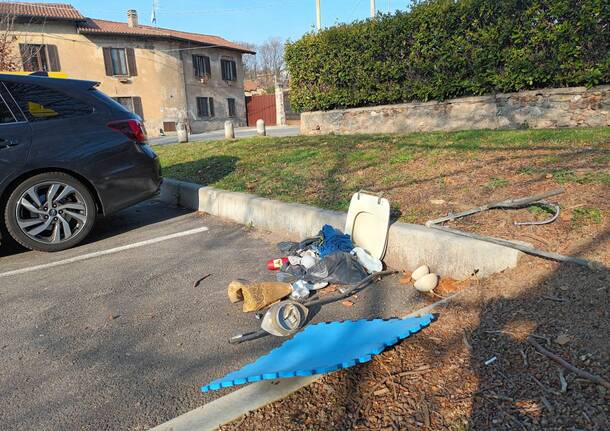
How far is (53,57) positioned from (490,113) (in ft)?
100

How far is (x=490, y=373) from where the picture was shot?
191cm

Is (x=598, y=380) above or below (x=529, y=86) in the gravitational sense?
below

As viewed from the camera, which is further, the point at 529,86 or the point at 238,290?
the point at 529,86

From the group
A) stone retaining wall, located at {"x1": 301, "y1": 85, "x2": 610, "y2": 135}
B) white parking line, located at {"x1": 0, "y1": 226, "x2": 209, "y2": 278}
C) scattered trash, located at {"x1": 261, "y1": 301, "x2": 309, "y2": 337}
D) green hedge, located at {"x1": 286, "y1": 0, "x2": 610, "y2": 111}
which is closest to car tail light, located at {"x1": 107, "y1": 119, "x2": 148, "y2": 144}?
white parking line, located at {"x1": 0, "y1": 226, "x2": 209, "y2": 278}

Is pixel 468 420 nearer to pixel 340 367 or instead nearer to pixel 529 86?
pixel 340 367

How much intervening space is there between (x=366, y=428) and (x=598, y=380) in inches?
36.0

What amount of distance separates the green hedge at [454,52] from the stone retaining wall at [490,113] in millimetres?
202

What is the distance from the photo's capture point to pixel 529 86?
Answer: 338 inches

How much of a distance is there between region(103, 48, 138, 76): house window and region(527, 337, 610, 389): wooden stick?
35440 millimetres

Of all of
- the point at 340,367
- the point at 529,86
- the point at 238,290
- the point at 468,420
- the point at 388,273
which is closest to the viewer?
the point at 468,420

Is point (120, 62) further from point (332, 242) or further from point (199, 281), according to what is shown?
point (332, 242)

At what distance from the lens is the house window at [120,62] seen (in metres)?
32.2

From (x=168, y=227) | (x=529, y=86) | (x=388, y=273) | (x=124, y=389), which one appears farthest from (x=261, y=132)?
(x=124, y=389)

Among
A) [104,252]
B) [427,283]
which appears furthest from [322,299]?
[104,252]
